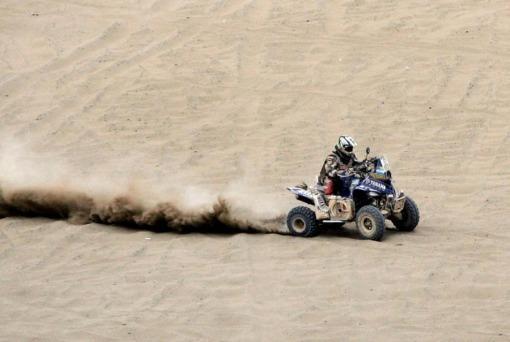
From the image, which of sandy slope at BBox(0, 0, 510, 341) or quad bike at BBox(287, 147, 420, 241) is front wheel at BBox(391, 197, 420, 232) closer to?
quad bike at BBox(287, 147, 420, 241)

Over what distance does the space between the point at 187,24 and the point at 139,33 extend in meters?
1.07

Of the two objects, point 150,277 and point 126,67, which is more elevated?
point 126,67

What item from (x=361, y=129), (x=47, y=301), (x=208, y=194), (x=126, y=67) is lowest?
(x=47, y=301)

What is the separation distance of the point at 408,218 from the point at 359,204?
704 mm

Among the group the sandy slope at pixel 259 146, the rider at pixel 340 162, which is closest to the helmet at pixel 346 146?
the rider at pixel 340 162

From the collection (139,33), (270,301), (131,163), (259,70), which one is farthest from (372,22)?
(270,301)

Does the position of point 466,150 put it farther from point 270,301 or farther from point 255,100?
point 270,301

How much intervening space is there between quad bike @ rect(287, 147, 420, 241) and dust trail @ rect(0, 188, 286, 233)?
1.95 ft

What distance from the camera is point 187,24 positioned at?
85.6 ft

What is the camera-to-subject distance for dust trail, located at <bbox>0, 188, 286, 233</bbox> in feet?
55.0

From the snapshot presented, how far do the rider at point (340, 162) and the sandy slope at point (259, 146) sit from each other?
0.76 meters

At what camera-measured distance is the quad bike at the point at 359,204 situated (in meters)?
15.9

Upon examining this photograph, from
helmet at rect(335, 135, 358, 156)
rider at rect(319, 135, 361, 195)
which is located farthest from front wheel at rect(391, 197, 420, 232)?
helmet at rect(335, 135, 358, 156)

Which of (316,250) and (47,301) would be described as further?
(316,250)
